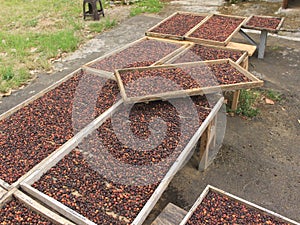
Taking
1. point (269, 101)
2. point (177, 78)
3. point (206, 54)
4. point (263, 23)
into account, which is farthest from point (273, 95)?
point (177, 78)

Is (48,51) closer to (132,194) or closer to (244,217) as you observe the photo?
(132,194)

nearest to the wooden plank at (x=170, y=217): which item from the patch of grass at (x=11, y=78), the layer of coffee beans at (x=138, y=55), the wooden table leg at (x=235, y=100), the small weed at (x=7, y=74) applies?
the layer of coffee beans at (x=138, y=55)

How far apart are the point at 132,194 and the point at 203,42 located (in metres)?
2.80

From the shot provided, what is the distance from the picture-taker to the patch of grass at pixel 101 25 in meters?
6.82

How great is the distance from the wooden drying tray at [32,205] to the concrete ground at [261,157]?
1.15 meters

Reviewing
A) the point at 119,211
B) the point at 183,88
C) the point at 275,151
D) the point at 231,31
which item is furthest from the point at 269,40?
the point at 119,211

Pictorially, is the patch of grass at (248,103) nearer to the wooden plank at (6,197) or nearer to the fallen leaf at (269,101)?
A: the fallen leaf at (269,101)

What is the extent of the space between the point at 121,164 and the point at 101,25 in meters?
5.46

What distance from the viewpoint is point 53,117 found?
9.02 ft

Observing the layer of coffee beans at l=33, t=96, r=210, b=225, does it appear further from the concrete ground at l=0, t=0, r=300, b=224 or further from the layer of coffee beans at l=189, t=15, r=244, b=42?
the layer of coffee beans at l=189, t=15, r=244, b=42

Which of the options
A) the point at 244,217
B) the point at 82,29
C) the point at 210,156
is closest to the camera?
the point at 244,217

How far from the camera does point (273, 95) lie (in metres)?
4.36

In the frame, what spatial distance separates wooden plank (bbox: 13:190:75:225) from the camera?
1816mm

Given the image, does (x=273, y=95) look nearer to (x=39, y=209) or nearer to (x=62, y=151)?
(x=62, y=151)
